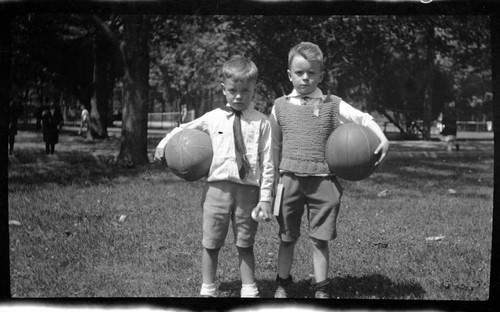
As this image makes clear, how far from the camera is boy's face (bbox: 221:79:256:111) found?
4.04m

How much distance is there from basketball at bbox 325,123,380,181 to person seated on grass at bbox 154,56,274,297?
435mm

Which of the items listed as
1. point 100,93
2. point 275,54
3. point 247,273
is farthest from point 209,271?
point 100,93

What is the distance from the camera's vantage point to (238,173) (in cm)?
406

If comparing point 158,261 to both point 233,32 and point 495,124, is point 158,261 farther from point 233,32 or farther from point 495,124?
point 495,124

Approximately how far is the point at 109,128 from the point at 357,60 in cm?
327

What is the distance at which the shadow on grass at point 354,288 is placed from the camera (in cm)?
427

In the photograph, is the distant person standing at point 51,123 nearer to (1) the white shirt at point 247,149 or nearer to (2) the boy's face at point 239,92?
(1) the white shirt at point 247,149

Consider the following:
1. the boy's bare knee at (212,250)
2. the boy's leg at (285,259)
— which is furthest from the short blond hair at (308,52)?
the boy's bare knee at (212,250)

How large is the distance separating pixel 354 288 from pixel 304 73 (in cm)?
160

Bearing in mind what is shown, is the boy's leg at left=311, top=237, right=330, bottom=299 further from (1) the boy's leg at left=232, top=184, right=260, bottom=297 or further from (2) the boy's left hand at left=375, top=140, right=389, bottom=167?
(2) the boy's left hand at left=375, top=140, right=389, bottom=167

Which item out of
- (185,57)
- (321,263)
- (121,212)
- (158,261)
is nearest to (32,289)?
(158,261)

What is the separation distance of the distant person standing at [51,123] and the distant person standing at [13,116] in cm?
62

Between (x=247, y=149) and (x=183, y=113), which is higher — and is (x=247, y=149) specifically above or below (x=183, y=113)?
below

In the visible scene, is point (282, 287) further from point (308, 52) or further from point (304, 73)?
point (308, 52)
